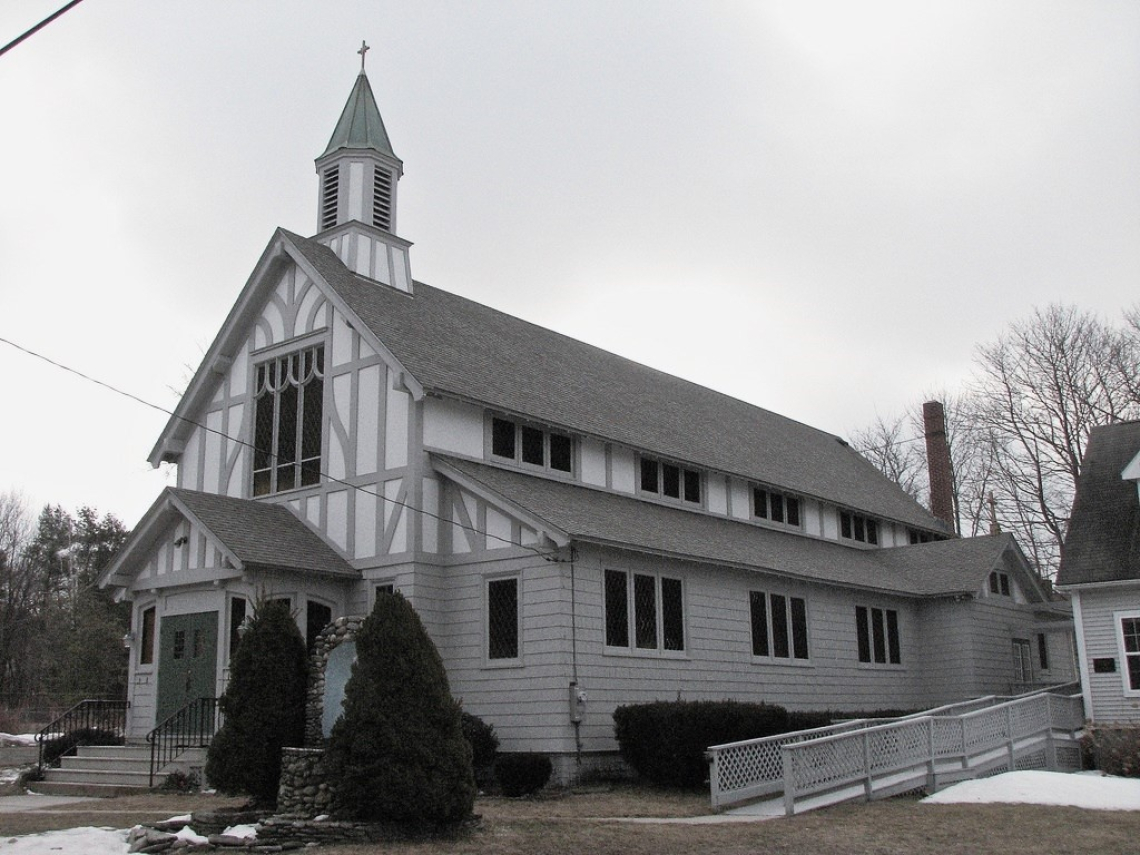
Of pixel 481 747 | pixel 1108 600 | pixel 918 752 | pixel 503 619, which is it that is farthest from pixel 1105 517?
pixel 481 747

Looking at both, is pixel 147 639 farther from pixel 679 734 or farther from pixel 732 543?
pixel 732 543

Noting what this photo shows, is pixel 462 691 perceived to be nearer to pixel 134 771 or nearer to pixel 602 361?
pixel 134 771

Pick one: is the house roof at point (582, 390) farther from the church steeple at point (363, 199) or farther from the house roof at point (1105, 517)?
the house roof at point (1105, 517)

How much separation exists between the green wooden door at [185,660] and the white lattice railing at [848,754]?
30.1 ft

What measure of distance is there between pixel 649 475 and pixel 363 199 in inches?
352

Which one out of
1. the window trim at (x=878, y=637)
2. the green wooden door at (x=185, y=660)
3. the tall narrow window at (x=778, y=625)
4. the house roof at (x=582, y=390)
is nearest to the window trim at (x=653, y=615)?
the tall narrow window at (x=778, y=625)

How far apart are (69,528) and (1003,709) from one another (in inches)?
2321

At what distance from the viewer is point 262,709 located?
1505cm

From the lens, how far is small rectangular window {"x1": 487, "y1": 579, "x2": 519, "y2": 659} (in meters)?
20.4

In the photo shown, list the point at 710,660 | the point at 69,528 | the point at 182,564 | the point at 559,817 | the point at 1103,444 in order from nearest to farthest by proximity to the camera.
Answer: the point at 559,817 < the point at 182,564 < the point at 710,660 < the point at 1103,444 < the point at 69,528

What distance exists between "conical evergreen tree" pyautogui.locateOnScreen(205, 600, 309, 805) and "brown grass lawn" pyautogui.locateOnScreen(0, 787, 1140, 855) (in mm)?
1539

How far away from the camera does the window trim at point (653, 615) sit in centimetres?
2095

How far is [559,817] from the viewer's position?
15.6 m

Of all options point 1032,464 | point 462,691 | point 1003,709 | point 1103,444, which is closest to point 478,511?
point 462,691
